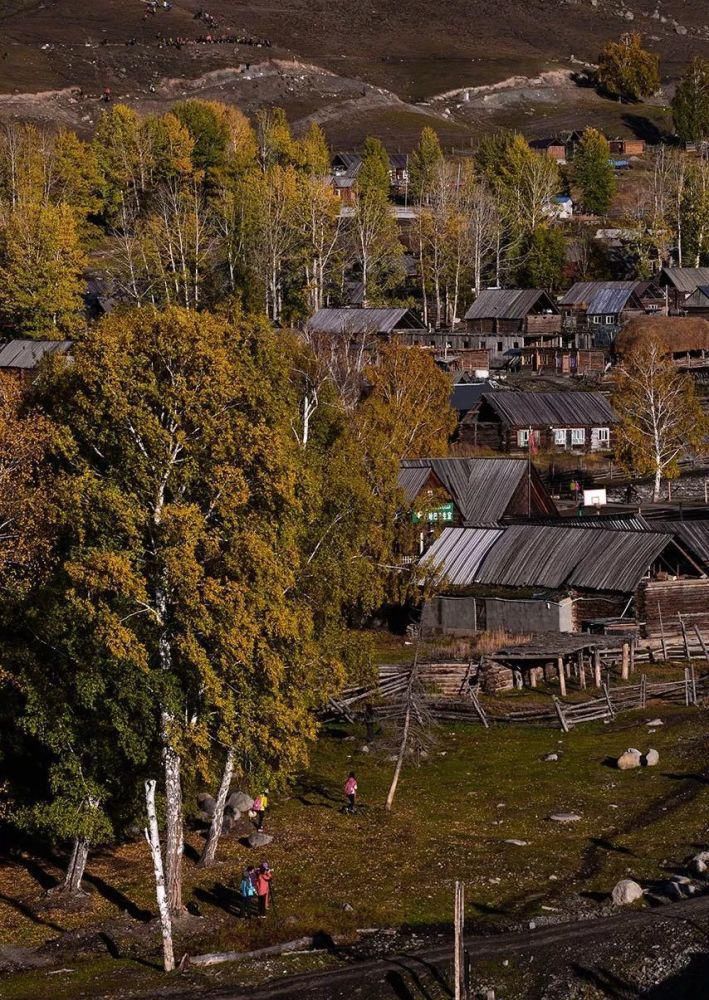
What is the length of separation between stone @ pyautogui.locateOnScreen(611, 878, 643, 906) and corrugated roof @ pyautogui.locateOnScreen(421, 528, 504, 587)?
24.0 metres

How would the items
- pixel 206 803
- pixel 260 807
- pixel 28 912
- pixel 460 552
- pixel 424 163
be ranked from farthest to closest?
pixel 424 163 < pixel 460 552 < pixel 206 803 < pixel 260 807 < pixel 28 912

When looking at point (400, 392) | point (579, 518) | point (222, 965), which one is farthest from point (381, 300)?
point (222, 965)

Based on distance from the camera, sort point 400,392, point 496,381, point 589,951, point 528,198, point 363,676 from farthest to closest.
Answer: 1. point 528,198
2. point 496,381
3. point 400,392
4. point 363,676
5. point 589,951

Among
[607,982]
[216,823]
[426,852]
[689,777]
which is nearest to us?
[607,982]

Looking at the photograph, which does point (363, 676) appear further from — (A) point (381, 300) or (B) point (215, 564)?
(A) point (381, 300)

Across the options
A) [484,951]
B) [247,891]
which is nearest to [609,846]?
[484,951]

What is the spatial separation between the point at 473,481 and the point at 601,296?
5553 cm

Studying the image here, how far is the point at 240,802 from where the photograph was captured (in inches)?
1578

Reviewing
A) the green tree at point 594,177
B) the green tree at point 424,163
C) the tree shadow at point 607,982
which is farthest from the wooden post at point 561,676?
the green tree at point 594,177

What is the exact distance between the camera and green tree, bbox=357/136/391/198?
143000 millimetres

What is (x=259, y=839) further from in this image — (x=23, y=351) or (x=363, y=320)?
(x=363, y=320)

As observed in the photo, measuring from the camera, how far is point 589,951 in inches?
1144

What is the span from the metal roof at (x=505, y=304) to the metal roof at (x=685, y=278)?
1085 cm

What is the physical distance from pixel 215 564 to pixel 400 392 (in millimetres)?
42305
